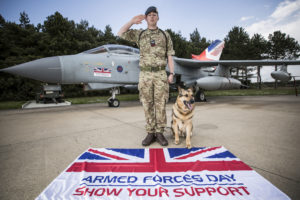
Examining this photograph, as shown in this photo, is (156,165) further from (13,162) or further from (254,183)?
(13,162)

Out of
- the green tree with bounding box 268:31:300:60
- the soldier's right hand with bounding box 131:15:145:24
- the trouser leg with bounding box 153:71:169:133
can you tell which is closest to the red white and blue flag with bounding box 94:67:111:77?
the soldier's right hand with bounding box 131:15:145:24

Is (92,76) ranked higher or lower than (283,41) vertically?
lower

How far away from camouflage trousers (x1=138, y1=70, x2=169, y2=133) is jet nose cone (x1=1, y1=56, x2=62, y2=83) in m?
3.67

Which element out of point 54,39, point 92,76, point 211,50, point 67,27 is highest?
point 67,27

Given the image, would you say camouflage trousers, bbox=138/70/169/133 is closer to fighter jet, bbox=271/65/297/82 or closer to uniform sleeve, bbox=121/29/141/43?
uniform sleeve, bbox=121/29/141/43

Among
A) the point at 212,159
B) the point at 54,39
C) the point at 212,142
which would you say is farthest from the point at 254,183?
the point at 54,39

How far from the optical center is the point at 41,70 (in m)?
4.57

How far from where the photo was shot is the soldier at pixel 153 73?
2490 mm

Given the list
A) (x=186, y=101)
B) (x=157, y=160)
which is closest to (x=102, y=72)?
(x=186, y=101)

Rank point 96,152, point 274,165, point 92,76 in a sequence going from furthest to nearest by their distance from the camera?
point 92,76
point 96,152
point 274,165

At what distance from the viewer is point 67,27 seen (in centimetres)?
1969

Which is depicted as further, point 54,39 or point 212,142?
point 54,39

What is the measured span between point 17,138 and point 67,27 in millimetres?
21573

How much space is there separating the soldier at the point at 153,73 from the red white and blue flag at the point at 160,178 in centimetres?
75
